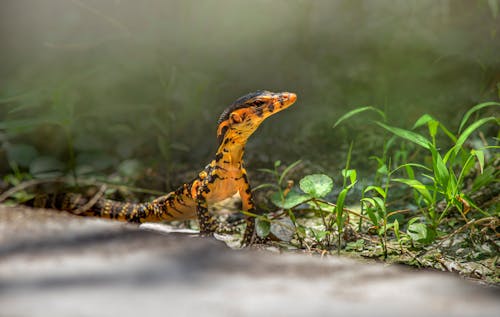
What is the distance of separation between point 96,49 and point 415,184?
4.24 meters

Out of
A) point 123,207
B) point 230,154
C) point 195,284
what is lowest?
point 123,207

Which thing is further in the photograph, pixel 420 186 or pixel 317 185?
pixel 317 185

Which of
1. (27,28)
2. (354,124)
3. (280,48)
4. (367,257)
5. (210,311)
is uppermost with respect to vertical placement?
A: (27,28)

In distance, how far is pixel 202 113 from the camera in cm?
519

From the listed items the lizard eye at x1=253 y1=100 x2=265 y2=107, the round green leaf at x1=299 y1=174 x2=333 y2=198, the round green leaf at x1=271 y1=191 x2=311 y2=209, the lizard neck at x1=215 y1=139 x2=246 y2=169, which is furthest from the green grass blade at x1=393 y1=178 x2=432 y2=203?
the lizard neck at x1=215 y1=139 x2=246 y2=169

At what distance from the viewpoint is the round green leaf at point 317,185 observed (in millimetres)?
3000

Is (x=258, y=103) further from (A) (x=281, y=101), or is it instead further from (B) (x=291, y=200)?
(B) (x=291, y=200)

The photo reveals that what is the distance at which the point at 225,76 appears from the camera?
5.35m

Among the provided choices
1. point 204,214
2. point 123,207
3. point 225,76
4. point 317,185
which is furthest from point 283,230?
point 225,76

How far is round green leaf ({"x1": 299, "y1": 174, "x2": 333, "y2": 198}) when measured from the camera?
9.84ft

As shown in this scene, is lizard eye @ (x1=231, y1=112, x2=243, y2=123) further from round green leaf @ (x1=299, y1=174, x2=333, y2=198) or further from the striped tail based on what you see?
the striped tail

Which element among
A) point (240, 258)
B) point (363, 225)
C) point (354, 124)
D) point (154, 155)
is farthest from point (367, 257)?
point (154, 155)

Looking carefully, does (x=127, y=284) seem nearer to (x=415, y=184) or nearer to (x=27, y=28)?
(x=415, y=184)

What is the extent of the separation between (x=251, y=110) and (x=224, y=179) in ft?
1.81
